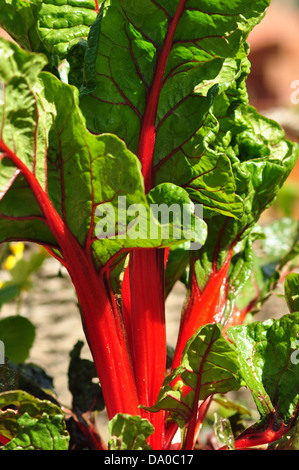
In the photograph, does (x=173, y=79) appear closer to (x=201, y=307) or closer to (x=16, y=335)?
(x=201, y=307)

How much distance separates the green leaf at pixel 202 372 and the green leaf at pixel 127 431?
8cm

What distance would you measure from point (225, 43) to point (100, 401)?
731 millimetres

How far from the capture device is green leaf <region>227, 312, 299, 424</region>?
88 cm

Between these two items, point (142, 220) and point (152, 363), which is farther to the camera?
point (152, 363)

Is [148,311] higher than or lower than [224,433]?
higher

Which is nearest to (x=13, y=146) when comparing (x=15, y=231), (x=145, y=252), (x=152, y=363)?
(x=15, y=231)

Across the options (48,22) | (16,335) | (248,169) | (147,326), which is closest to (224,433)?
(147,326)

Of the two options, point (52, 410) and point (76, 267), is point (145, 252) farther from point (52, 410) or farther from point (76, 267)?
point (52, 410)

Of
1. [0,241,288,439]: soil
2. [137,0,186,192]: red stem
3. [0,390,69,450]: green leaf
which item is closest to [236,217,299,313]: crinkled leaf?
[137,0,186,192]: red stem

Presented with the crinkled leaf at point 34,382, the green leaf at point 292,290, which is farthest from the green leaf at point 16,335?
the green leaf at point 292,290

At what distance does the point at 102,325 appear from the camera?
89 centimetres

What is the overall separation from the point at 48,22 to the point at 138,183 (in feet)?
1.09

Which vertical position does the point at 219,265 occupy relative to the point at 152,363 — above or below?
above

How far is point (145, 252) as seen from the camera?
936 millimetres
